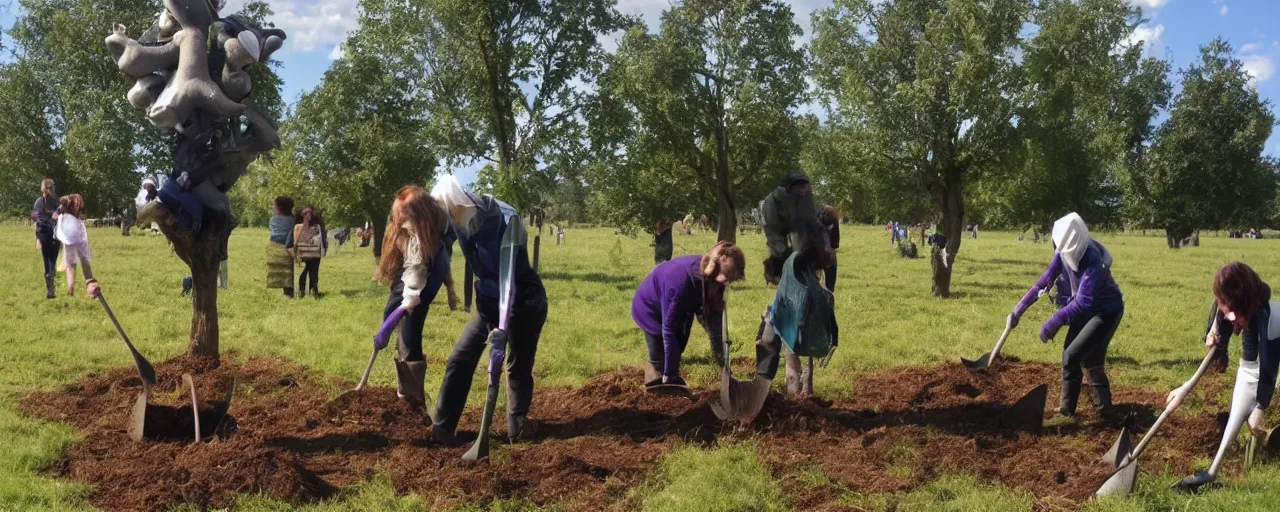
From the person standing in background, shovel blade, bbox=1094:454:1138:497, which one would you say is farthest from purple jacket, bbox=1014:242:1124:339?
the person standing in background

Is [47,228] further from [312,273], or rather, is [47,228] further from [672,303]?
[672,303]

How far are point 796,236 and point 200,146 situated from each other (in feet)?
17.5

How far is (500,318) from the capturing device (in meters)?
5.19

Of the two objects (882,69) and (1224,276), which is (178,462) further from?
(882,69)

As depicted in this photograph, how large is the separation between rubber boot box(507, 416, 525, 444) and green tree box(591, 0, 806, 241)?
1274 cm

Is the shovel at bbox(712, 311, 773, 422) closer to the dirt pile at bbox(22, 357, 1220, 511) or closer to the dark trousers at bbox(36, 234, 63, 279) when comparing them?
the dirt pile at bbox(22, 357, 1220, 511)

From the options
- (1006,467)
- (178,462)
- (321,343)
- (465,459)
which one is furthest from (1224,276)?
(321,343)

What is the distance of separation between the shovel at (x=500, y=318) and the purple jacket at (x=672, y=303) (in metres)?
1.38

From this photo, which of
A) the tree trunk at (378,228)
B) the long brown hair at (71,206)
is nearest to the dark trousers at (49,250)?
the long brown hair at (71,206)

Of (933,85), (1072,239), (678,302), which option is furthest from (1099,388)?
(933,85)

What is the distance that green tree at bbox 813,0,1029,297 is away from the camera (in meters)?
14.6

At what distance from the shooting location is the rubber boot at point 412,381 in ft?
21.5

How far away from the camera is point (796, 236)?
807 centimetres

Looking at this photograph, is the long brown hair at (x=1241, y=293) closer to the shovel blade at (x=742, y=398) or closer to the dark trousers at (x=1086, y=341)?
the dark trousers at (x=1086, y=341)
